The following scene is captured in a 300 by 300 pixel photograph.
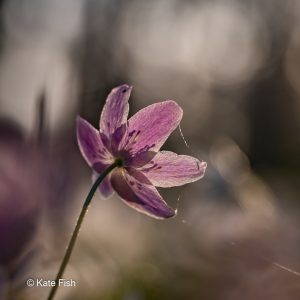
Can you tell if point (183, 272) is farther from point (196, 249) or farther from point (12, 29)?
point (12, 29)

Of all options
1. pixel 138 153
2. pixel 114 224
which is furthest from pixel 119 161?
pixel 114 224

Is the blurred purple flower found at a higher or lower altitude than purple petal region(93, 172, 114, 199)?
higher

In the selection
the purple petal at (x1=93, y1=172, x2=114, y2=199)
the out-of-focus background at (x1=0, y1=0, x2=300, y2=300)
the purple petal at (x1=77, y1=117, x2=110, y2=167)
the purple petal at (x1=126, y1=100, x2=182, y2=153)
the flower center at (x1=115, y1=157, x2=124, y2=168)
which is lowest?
the out-of-focus background at (x1=0, y1=0, x2=300, y2=300)

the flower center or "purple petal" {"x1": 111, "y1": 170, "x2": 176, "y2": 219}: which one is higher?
the flower center

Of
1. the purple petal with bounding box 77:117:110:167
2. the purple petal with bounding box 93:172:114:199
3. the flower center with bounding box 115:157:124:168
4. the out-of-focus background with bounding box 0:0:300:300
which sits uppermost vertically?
the purple petal with bounding box 77:117:110:167

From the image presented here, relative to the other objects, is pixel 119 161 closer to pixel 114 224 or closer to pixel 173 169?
pixel 173 169
